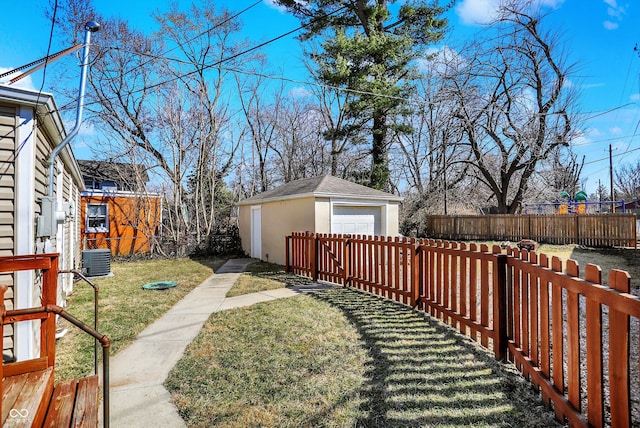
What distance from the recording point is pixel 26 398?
223 cm

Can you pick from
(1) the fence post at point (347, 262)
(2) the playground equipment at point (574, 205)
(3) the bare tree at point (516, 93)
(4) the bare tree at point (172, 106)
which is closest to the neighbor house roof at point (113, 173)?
(4) the bare tree at point (172, 106)

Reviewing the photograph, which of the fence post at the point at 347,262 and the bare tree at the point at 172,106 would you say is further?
the bare tree at the point at 172,106

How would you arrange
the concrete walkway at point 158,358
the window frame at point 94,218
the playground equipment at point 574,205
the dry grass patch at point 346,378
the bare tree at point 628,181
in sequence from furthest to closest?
the bare tree at point 628,181
the playground equipment at point 574,205
the window frame at point 94,218
the concrete walkway at point 158,358
the dry grass patch at point 346,378

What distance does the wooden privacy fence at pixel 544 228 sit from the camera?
13.4 meters

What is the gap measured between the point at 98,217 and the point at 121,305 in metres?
9.94

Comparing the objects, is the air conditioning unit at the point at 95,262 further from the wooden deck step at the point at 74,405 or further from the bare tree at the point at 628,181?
the bare tree at the point at 628,181

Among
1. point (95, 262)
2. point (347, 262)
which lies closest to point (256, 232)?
point (95, 262)

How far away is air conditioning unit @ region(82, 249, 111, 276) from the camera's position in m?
9.21

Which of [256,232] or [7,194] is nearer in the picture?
[7,194]

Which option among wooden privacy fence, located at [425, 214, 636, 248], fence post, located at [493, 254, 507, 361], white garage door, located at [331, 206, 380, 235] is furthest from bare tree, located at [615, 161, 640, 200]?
fence post, located at [493, 254, 507, 361]

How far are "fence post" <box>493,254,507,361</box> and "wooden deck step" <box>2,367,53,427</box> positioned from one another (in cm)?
375

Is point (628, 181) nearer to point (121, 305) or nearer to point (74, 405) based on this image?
point (121, 305)

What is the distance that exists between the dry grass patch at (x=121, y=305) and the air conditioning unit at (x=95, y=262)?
36 cm

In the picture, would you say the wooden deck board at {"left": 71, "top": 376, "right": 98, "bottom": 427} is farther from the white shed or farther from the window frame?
the window frame
